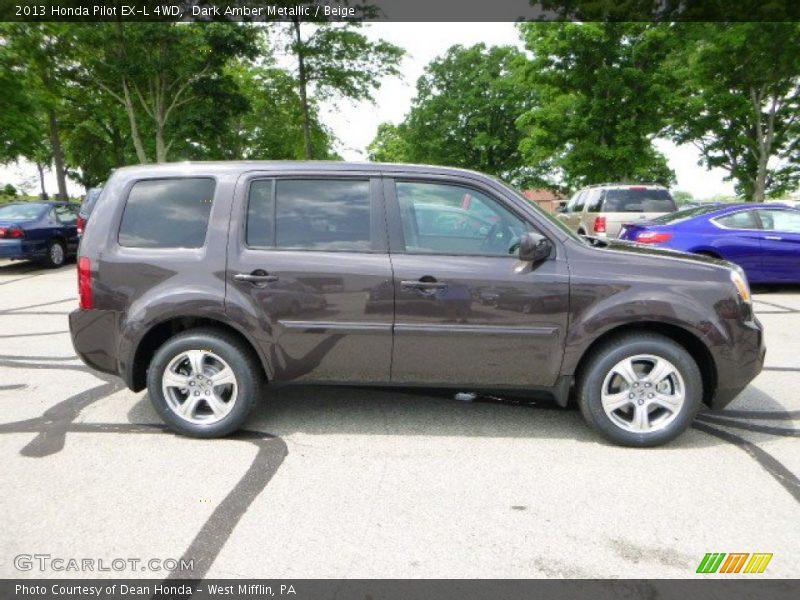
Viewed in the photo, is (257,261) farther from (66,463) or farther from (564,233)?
(564,233)

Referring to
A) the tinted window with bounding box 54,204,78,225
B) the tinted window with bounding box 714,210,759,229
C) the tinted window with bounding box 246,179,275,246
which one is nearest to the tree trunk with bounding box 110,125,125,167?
the tinted window with bounding box 54,204,78,225

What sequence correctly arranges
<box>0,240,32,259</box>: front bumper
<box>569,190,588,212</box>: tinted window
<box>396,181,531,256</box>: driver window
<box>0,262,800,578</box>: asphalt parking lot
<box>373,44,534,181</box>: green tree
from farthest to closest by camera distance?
1. <box>373,44,534,181</box>: green tree
2. <box>569,190,588,212</box>: tinted window
3. <box>0,240,32,259</box>: front bumper
4. <box>396,181,531,256</box>: driver window
5. <box>0,262,800,578</box>: asphalt parking lot

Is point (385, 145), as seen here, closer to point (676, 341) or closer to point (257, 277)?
point (257, 277)

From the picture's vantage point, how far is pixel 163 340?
4.03 m

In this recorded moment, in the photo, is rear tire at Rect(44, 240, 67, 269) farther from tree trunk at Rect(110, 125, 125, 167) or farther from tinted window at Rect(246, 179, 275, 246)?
tree trunk at Rect(110, 125, 125, 167)

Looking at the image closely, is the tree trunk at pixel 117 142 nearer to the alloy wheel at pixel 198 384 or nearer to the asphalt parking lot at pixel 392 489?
the asphalt parking lot at pixel 392 489

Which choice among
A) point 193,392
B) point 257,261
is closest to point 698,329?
point 257,261

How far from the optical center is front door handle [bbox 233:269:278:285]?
3.69m

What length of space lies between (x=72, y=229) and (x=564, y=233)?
13586mm

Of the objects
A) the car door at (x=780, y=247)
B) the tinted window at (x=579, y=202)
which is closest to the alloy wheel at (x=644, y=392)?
the car door at (x=780, y=247)

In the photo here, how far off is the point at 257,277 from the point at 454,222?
1.31m

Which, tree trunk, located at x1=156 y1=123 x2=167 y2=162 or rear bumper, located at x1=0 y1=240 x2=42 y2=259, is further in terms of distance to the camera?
tree trunk, located at x1=156 y1=123 x2=167 y2=162

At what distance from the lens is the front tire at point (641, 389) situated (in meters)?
3.62
